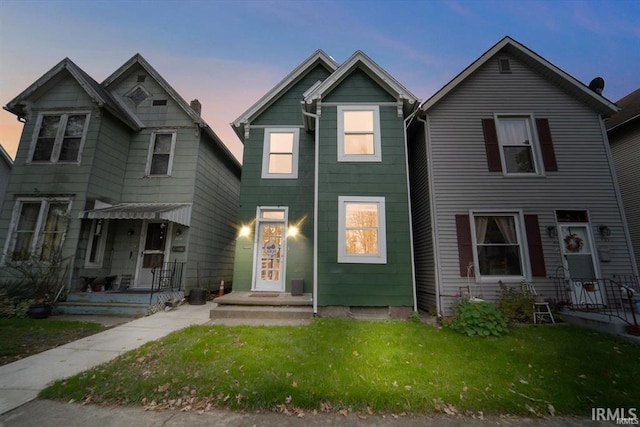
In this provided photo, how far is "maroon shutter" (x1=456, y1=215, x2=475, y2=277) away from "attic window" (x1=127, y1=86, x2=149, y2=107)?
1266 centimetres

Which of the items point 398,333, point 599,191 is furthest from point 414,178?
point 398,333

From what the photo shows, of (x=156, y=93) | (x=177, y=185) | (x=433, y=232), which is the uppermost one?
(x=156, y=93)

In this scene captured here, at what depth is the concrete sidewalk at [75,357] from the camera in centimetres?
344

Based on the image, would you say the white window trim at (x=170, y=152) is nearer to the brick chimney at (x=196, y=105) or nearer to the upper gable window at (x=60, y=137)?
the brick chimney at (x=196, y=105)

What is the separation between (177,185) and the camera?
391 inches

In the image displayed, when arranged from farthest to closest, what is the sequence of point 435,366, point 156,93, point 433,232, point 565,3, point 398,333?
point 565,3 < point 156,93 < point 433,232 < point 398,333 < point 435,366

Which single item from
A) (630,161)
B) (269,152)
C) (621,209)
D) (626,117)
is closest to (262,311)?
(269,152)

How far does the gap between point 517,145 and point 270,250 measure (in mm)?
8728

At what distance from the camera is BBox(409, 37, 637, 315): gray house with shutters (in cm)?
746

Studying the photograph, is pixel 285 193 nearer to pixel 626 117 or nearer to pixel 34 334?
pixel 34 334

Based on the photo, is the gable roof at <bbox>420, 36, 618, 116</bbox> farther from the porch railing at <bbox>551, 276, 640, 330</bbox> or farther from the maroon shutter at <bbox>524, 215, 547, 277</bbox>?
the porch railing at <bbox>551, 276, 640, 330</bbox>

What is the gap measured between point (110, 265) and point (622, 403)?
1283cm

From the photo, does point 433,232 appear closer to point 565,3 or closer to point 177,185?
point 177,185

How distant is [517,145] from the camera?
842 cm
